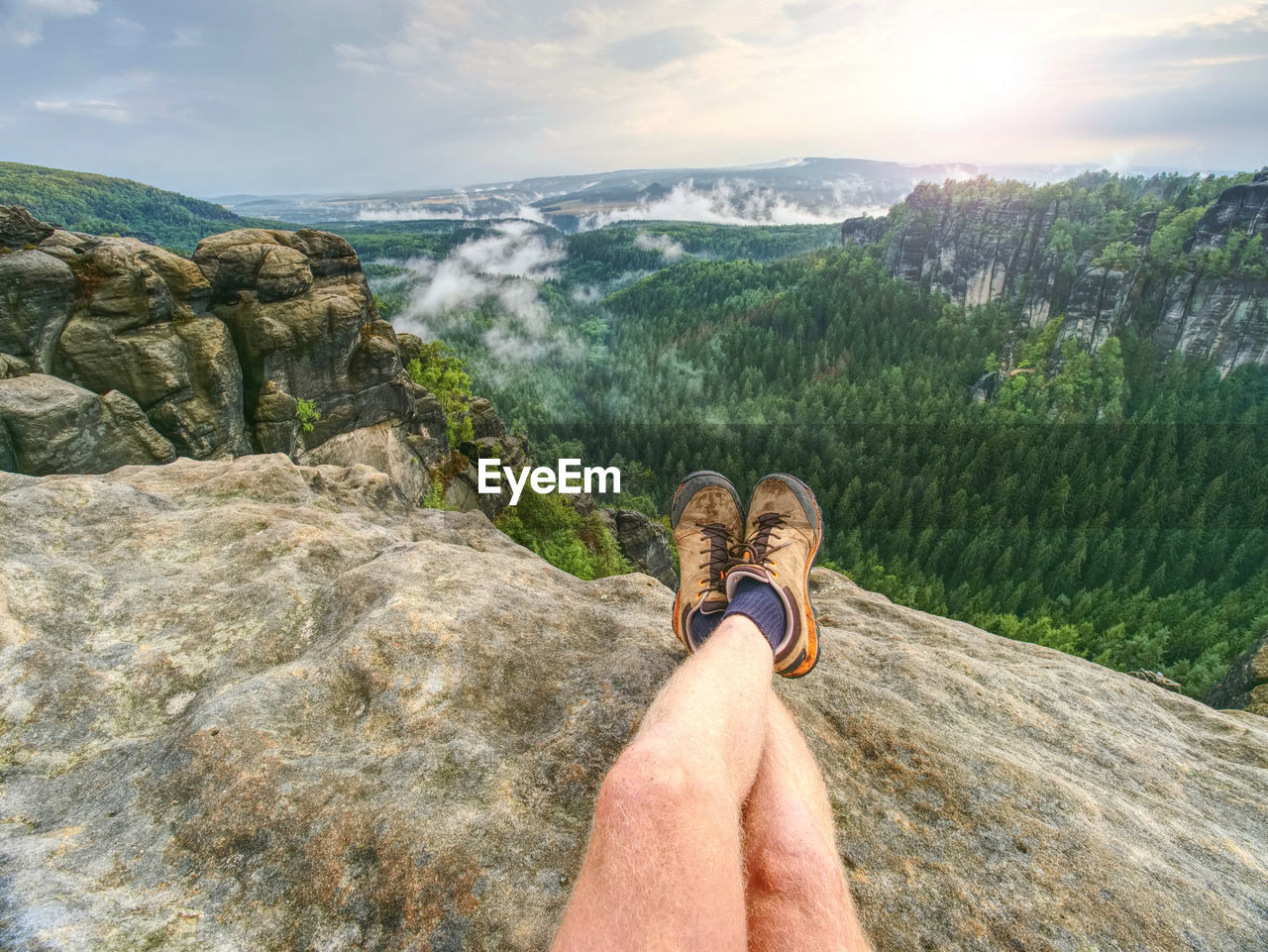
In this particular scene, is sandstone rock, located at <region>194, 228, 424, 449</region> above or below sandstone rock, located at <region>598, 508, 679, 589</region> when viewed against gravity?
above

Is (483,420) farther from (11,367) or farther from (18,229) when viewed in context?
(11,367)

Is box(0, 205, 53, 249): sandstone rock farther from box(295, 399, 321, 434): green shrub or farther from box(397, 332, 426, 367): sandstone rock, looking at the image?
box(397, 332, 426, 367): sandstone rock

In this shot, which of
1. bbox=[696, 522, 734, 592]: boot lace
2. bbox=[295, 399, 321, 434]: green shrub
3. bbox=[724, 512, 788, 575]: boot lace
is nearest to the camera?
bbox=[696, 522, 734, 592]: boot lace

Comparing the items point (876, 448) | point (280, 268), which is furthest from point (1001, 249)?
point (280, 268)

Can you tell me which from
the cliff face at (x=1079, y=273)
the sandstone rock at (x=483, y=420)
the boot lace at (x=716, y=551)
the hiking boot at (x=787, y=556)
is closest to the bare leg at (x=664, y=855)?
the hiking boot at (x=787, y=556)

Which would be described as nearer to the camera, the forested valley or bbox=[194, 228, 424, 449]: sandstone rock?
bbox=[194, 228, 424, 449]: sandstone rock

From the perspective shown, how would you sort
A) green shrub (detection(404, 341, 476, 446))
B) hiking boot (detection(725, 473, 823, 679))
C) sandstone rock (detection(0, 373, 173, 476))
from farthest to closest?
green shrub (detection(404, 341, 476, 446)) → sandstone rock (detection(0, 373, 173, 476)) → hiking boot (detection(725, 473, 823, 679))

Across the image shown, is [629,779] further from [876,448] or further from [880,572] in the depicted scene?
[876,448]

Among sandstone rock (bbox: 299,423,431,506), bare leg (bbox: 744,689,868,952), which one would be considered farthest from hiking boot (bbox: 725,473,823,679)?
sandstone rock (bbox: 299,423,431,506)
